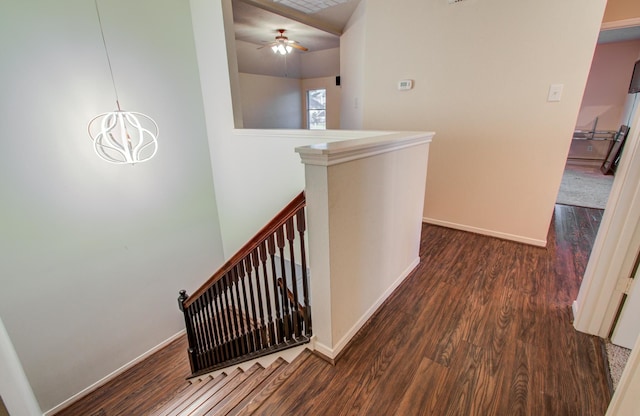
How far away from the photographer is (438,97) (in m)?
2.80

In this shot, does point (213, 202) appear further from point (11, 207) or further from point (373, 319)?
point (373, 319)

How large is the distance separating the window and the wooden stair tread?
6.48 meters

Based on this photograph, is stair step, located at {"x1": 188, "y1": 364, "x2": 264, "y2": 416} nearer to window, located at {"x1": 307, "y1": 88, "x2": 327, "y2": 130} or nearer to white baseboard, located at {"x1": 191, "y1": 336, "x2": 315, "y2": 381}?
white baseboard, located at {"x1": 191, "y1": 336, "x2": 315, "y2": 381}

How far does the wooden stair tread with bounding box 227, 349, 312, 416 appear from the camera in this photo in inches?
49.8

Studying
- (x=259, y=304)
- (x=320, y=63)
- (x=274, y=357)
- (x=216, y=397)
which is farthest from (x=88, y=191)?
(x=320, y=63)

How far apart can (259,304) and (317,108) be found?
648cm

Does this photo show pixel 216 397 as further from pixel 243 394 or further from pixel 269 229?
pixel 269 229

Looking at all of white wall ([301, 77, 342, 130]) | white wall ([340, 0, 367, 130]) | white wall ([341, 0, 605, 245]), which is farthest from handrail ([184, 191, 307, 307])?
white wall ([301, 77, 342, 130])

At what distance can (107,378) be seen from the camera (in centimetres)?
326

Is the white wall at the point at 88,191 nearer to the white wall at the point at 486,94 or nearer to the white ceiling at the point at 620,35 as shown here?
the white wall at the point at 486,94

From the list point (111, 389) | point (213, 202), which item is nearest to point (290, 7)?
point (213, 202)

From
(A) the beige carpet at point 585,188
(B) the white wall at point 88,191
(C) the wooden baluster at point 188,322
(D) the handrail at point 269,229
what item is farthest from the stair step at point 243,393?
(A) the beige carpet at point 585,188

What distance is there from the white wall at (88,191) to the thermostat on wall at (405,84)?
96.1 inches

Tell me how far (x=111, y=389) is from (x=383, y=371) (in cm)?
337
